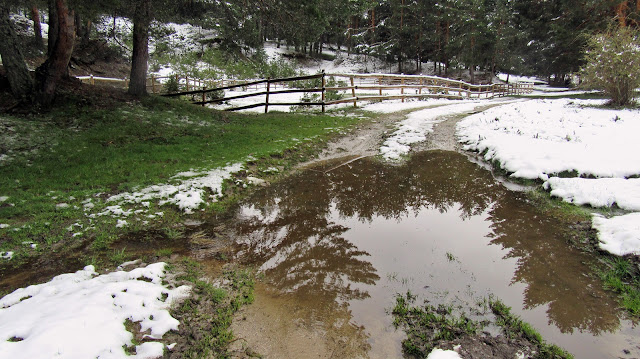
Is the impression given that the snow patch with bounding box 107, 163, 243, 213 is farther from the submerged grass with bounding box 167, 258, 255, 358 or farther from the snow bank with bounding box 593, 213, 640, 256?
the snow bank with bounding box 593, 213, 640, 256

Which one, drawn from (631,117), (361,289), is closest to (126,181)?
(361,289)

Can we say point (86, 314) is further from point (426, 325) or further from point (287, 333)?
point (426, 325)

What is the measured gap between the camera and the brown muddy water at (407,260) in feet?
9.19

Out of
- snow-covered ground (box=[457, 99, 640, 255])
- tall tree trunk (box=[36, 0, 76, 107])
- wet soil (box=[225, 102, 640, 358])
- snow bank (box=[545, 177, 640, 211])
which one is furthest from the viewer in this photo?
tall tree trunk (box=[36, 0, 76, 107])

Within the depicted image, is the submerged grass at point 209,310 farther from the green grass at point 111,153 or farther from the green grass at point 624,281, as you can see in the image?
the green grass at point 624,281

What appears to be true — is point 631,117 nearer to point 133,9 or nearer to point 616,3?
point 133,9

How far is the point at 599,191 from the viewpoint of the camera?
502 cm

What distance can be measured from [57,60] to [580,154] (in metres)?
14.1

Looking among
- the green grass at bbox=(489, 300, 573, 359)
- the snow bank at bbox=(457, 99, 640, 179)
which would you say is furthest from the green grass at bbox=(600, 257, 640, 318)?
the snow bank at bbox=(457, 99, 640, 179)

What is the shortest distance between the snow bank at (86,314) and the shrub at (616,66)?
1601 cm

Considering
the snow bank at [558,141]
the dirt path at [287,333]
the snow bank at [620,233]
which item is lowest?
the dirt path at [287,333]

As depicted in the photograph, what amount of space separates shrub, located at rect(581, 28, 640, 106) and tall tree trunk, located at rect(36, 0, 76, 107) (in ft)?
60.2

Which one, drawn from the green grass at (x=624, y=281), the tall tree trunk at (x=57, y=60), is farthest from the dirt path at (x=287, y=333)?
the tall tree trunk at (x=57, y=60)

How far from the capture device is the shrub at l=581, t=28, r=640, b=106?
11602 millimetres
